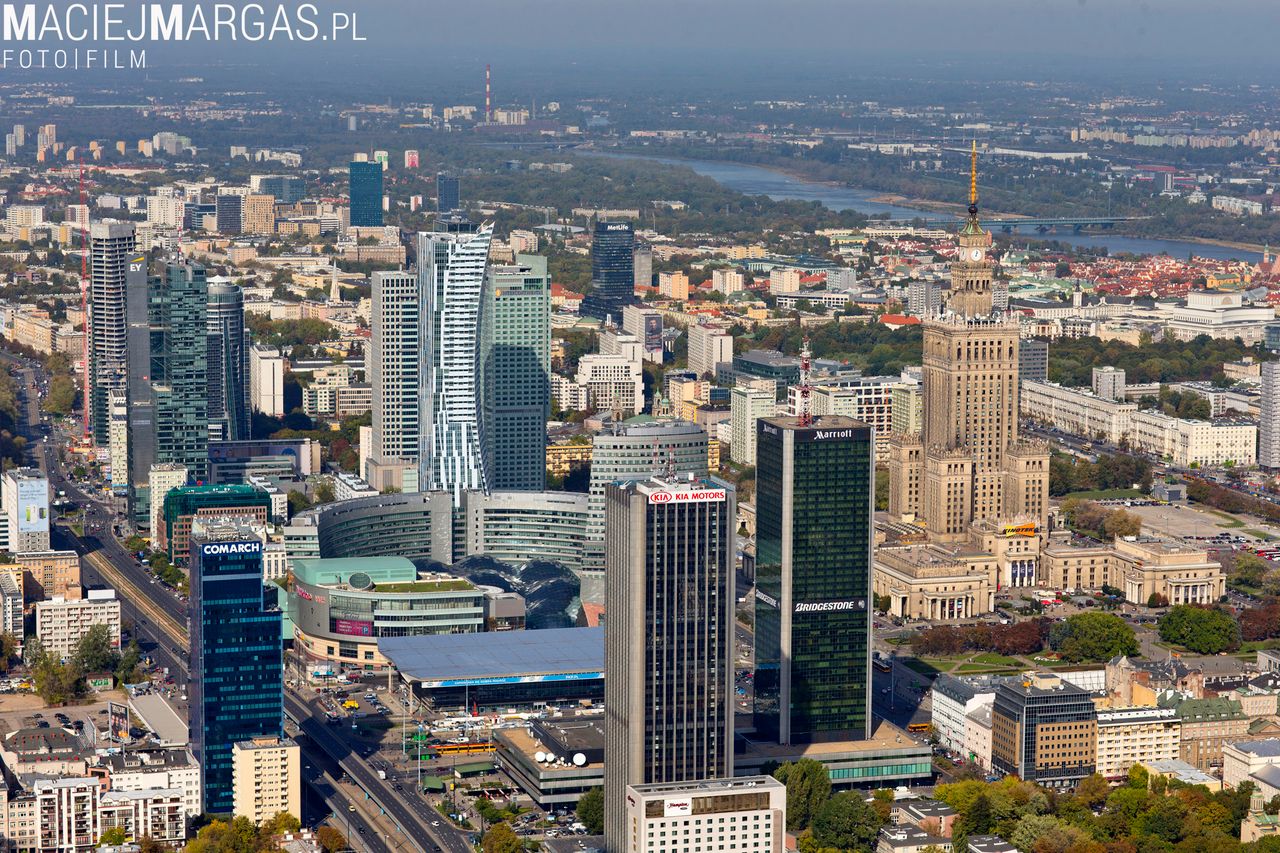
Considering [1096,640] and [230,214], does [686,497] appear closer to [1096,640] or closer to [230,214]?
[1096,640]

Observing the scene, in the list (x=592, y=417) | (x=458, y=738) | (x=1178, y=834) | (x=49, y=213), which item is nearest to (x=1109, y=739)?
(x=1178, y=834)

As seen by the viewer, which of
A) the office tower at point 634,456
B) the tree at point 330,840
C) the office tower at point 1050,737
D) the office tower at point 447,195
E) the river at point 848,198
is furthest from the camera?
the office tower at point 447,195

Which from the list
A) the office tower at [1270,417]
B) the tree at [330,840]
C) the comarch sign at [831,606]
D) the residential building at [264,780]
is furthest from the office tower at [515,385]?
the tree at [330,840]

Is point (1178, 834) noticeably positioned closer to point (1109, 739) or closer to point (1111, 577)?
point (1109, 739)

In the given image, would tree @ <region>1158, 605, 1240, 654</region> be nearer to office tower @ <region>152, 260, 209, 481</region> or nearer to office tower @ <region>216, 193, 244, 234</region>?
office tower @ <region>152, 260, 209, 481</region>

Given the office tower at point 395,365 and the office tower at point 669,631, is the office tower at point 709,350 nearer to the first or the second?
the office tower at point 395,365
